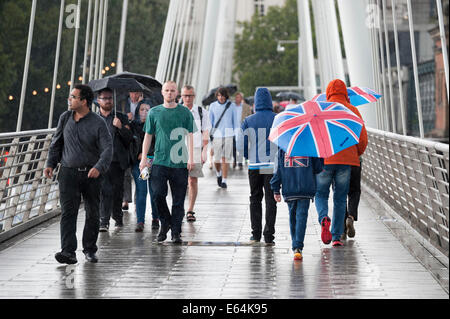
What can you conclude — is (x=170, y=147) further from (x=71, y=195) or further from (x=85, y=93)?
(x=71, y=195)

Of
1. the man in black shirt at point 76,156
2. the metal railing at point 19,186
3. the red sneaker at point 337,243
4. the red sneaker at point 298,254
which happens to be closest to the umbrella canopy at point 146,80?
the metal railing at point 19,186

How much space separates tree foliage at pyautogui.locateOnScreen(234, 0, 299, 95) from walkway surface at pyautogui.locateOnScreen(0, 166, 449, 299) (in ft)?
277

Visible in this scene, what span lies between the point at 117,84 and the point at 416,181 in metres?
3.46

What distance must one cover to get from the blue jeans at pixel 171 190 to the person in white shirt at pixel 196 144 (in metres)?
1.92

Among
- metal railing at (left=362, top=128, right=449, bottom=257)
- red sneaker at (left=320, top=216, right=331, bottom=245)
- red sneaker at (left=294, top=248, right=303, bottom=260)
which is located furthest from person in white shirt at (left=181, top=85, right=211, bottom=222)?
red sneaker at (left=294, top=248, right=303, bottom=260)

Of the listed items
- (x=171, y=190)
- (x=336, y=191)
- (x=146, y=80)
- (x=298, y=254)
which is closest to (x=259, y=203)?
(x=336, y=191)

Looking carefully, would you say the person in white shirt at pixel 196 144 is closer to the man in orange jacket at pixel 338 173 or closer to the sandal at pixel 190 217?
the sandal at pixel 190 217

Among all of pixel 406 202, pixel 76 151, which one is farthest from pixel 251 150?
pixel 406 202

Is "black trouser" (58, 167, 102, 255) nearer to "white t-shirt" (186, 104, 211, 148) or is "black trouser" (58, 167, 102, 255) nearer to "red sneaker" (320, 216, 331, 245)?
"red sneaker" (320, 216, 331, 245)

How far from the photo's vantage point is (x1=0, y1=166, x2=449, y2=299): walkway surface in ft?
24.3

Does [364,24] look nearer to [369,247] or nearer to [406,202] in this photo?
[406,202]

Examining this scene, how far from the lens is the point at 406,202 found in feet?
38.2

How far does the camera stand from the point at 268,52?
322 ft

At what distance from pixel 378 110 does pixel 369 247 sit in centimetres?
938
